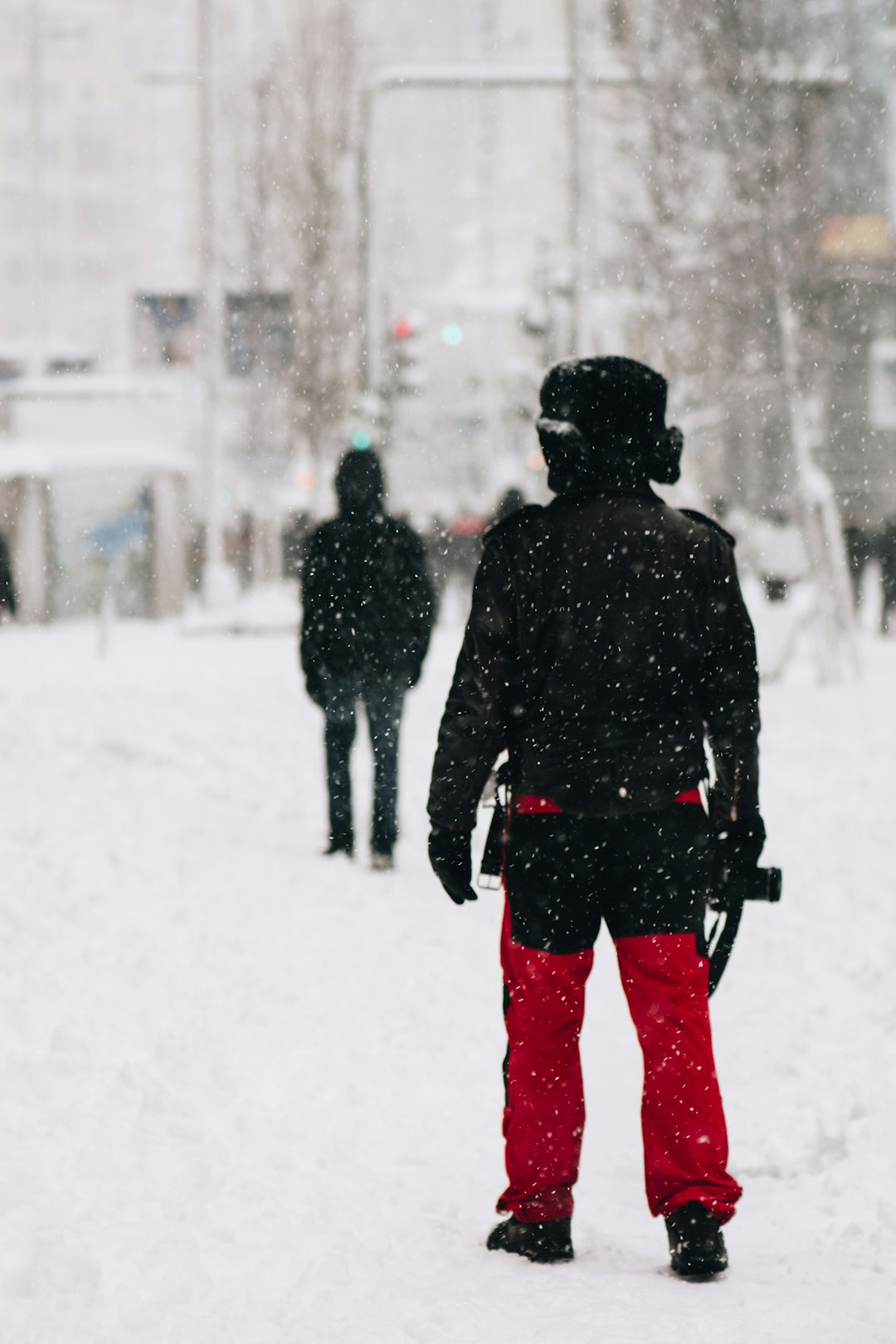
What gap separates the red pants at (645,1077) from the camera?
3867mm

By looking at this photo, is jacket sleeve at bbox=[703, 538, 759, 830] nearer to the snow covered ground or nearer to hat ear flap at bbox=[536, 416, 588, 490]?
hat ear flap at bbox=[536, 416, 588, 490]

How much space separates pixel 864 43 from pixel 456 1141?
124 feet

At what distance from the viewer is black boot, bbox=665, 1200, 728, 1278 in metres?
3.84

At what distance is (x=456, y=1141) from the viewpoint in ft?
16.8

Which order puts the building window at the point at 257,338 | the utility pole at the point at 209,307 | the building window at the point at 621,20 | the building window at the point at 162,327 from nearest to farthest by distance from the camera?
the building window at the point at 621,20
the utility pole at the point at 209,307
the building window at the point at 162,327
the building window at the point at 257,338

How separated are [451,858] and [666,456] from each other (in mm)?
905

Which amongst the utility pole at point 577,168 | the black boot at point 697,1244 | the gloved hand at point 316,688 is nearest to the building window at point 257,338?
the utility pole at point 577,168

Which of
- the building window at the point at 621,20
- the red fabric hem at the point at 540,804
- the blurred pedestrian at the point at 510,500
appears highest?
the building window at the point at 621,20

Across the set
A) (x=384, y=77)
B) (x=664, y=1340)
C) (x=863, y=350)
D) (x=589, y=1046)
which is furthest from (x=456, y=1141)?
(x=863, y=350)

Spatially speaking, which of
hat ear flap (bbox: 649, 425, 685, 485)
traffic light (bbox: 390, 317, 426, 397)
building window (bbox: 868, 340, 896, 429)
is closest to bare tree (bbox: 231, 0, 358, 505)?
building window (bbox: 868, 340, 896, 429)

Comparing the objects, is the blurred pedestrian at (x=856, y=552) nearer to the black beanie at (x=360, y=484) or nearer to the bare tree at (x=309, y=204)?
the bare tree at (x=309, y=204)

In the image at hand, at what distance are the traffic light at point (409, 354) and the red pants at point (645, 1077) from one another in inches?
688

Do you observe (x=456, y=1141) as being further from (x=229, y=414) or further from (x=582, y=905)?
(x=229, y=414)

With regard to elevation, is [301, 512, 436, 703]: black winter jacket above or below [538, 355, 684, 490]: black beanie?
below
